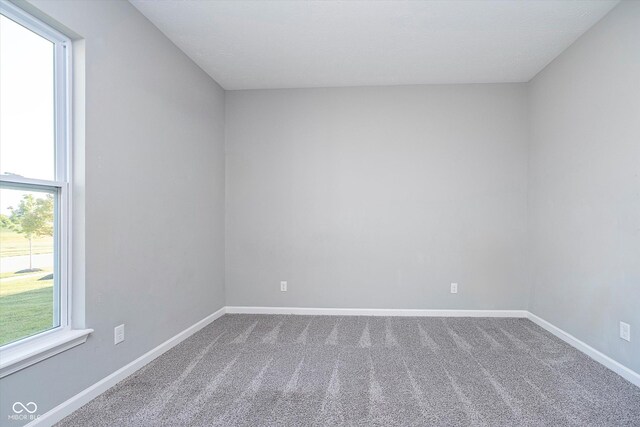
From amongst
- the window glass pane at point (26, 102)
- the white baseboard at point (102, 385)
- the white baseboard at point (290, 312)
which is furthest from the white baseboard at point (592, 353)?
the window glass pane at point (26, 102)

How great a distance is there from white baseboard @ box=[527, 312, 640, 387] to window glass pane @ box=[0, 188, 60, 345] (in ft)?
12.4

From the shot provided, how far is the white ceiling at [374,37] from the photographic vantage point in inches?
103

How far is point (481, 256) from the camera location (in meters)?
4.09

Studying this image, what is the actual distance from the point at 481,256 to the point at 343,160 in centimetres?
195

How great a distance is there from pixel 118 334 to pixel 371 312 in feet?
8.69

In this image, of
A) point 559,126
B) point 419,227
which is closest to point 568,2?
point 559,126

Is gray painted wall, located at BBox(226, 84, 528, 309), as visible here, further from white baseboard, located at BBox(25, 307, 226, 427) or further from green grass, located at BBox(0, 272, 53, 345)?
green grass, located at BBox(0, 272, 53, 345)

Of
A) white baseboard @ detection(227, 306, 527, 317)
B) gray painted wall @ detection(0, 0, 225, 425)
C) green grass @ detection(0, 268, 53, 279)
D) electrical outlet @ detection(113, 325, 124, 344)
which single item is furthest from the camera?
white baseboard @ detection(227, 306, 527, 317)

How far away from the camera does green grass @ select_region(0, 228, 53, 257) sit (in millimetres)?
1793

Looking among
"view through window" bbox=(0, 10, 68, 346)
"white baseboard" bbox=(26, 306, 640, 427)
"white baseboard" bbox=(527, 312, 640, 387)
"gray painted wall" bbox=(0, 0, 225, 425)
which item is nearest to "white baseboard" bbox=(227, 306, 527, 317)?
"white baseboard" bbox=(26, 306, 640, 427)

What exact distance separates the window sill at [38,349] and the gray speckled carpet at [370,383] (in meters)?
0.41

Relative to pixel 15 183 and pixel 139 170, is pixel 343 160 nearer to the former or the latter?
pixel 139 170

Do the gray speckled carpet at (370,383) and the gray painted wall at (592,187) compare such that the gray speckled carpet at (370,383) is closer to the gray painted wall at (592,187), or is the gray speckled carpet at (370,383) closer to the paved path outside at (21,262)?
the gray painted wall at (592,187)

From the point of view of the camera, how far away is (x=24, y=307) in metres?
1.91
